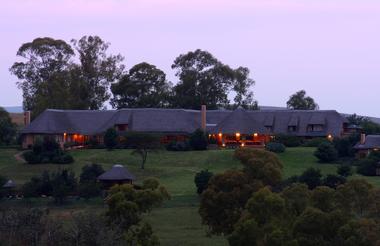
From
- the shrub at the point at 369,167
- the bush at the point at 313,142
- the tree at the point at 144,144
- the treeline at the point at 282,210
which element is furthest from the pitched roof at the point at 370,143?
the treeline at the point at 282,210

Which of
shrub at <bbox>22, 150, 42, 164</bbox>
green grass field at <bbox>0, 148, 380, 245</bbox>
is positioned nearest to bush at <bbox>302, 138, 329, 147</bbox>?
green grass field at <bbox>0, 148, 380, 245</bbox>

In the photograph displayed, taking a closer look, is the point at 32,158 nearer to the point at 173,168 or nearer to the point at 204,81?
the point at 173,168

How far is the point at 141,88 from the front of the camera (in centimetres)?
9119

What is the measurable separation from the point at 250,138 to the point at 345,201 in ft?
130

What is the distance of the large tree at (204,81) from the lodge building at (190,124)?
13787 mm

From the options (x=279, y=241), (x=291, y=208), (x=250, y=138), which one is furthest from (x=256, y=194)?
(x=250, y=138)

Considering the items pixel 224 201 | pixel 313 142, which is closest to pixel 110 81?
pixel 313 142

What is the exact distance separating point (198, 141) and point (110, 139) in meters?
7.22

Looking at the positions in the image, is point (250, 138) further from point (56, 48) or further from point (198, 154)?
point (56, 48)

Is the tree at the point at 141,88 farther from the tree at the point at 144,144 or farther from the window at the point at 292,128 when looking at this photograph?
the tree at the point at 144,144

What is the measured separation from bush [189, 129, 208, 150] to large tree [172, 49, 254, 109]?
22058mm

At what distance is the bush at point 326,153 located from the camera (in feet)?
205

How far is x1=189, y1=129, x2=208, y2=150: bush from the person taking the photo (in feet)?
228

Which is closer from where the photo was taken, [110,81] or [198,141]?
[198,141]
